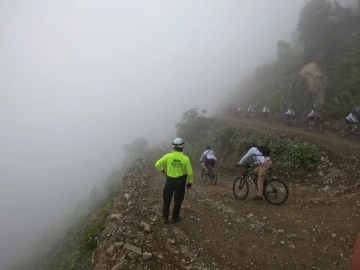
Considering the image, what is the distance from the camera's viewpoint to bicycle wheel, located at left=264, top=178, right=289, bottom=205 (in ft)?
34.9

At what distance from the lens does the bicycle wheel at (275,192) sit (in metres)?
10.6

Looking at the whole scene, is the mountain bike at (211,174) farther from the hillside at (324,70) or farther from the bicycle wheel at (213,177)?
the hillside at (324,70)

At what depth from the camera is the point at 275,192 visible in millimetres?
10695

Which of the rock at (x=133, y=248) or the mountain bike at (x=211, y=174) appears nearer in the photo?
the rock at (x=133, y=248)

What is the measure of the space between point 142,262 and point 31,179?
531 ft

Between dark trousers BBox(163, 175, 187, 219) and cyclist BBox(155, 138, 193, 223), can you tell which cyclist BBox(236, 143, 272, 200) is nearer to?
cyclist BBox(155, 138, 193, 223)

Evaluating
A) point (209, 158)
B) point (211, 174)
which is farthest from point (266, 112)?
point (211, 174)

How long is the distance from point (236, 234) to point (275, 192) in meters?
3.37

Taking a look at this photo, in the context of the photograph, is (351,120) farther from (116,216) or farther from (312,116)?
(116,216)

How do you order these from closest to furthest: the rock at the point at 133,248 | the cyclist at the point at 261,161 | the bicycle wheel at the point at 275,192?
the rock at the point at 133,248, the cyclist at the point at 261,161, the bicycle wheel at the point at 275,192

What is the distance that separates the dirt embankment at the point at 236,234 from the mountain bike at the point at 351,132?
8.80 metres

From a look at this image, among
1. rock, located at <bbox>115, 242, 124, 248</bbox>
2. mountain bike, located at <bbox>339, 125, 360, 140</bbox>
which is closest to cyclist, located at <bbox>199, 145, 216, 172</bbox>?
rock, located at <bbox>115, 242, 124, 248</bbox>

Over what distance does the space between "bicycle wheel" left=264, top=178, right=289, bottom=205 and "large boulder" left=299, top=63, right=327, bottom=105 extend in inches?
700

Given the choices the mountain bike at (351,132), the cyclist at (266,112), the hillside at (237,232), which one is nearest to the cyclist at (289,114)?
the cyclist at (266,112)
